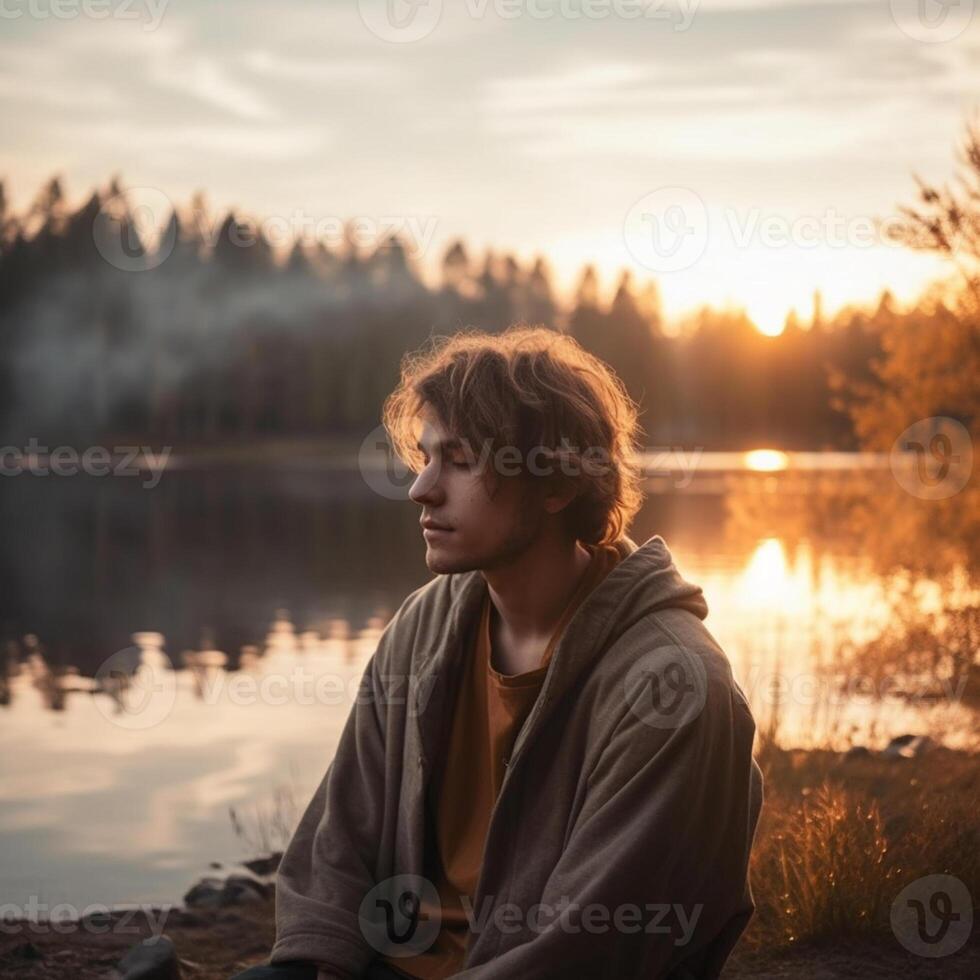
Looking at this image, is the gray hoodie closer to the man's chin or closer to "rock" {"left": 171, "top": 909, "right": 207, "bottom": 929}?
the man's chin

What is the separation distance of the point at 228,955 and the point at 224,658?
749 centimetres

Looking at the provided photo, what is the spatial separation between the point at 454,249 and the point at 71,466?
2084 cm

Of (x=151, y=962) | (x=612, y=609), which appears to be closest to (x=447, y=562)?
(x=612, y=609)

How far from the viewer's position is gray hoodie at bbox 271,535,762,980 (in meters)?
2.57

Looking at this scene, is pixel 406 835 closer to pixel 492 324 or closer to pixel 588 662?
pixel 588 662

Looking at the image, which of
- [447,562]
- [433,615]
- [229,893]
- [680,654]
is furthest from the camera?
[229,893]

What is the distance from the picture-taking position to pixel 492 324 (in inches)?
2441

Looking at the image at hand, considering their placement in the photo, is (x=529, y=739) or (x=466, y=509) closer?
(x=529, y=739)

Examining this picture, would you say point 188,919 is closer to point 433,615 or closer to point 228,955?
point 228,955

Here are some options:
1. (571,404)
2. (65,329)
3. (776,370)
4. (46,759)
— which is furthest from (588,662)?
(776,370)

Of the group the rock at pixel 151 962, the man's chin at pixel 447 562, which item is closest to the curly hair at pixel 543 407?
the man's chin at pixel 447 562

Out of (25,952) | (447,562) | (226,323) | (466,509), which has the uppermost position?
(226,323)

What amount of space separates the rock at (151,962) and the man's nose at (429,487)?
9.44ft

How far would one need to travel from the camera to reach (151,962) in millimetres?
5051
